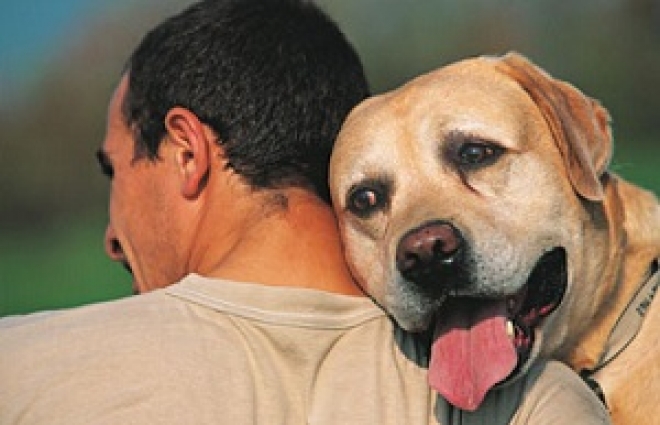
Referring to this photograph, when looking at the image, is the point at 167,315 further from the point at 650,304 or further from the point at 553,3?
the point at 553,3

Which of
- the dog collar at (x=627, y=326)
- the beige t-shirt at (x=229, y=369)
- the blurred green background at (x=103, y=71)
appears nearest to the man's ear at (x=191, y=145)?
the beige t-shirt at (x=229, y=369)

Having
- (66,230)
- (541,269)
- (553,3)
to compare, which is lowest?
(66,230)

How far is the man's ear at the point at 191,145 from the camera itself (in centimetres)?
365

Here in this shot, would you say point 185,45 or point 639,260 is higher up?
point 185,45

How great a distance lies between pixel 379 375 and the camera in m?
3.26

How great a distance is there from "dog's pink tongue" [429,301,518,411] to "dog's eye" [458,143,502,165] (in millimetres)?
320

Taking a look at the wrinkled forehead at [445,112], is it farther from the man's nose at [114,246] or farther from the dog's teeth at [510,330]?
the man's nose at [114,246]

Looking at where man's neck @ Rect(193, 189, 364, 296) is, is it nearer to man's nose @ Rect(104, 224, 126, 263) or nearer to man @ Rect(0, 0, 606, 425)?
man @ Rect(0, 0, 606, 425)

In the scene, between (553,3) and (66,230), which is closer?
(66,230)

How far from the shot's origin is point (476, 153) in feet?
12.2

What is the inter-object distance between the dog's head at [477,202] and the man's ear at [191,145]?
301 millimetres

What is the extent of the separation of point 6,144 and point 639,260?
1082 centimetres

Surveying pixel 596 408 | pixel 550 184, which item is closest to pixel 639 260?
pixel 550 184

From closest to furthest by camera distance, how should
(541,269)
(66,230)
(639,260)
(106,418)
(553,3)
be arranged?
(106,418), (541,269), (639,260), (66,230), (553,3)
